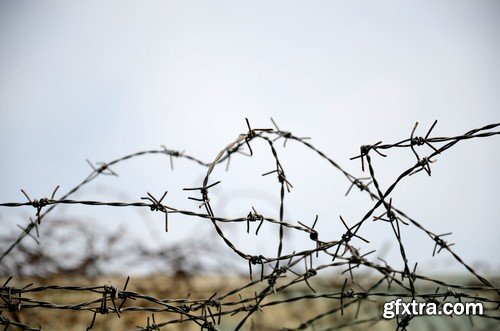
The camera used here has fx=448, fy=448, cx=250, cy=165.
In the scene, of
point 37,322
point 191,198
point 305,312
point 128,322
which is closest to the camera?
point 191,198

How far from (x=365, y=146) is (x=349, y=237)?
33 centimetres

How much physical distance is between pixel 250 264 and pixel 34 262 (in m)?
2.26

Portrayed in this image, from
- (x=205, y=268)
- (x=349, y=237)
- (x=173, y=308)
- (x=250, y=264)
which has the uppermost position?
(x=205, y=268)

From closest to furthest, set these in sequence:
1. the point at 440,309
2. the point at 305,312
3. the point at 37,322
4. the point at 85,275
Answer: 1. the point at 440,309
2. the point at 37,322
3. the point at 85,275
4. the point at 305,312

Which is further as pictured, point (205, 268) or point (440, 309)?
point (205, 268)

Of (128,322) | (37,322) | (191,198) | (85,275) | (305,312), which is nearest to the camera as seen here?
(191,198)

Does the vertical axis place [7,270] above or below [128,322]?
above

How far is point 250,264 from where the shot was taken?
5.28 ft

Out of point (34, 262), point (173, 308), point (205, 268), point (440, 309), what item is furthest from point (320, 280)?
point (173, 308)

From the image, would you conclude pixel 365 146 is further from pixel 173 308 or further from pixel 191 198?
pixel 173 308

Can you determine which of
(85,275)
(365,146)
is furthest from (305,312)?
(365,146)

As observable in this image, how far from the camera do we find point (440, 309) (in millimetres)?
1759

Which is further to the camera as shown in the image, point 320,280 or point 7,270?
point 320,280

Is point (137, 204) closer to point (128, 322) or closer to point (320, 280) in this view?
point (128, 322)
